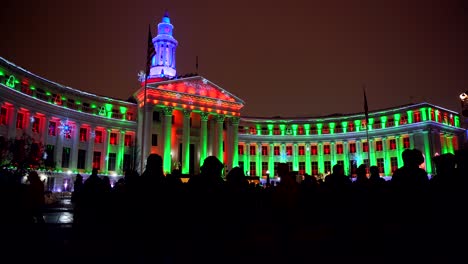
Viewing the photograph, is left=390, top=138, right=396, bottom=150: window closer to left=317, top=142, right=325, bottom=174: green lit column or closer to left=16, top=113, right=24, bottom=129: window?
left=317, top=142, right=325, bottom=174: green lit column

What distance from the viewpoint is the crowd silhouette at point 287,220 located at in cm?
477

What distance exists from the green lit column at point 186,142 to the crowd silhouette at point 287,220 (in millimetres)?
42813

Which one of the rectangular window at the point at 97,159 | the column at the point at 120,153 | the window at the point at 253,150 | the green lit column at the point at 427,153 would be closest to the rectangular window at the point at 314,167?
the window at the point at 253,150

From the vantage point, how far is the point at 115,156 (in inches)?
2104

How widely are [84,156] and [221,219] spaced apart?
4958cm

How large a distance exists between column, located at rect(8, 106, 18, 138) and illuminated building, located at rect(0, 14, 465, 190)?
0.11 m

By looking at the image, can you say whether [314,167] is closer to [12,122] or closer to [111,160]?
[111,160]

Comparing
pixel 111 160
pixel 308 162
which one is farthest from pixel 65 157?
pixel 308 162

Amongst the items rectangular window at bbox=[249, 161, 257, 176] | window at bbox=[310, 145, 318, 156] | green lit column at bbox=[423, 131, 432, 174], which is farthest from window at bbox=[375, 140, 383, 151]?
rectangular window at bbox=[249, 161, 257, 176]

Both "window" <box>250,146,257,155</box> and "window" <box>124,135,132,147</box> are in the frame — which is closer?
"window" <box>124,135,132,147</box>

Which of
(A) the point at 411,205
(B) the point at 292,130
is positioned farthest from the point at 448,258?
(B) the point at 292,130

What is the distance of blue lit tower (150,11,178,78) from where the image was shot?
2484 inches

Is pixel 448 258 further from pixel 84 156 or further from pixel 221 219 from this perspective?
pixel 84 156

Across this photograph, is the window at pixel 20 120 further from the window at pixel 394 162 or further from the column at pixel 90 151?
the window at pixel 394 162
